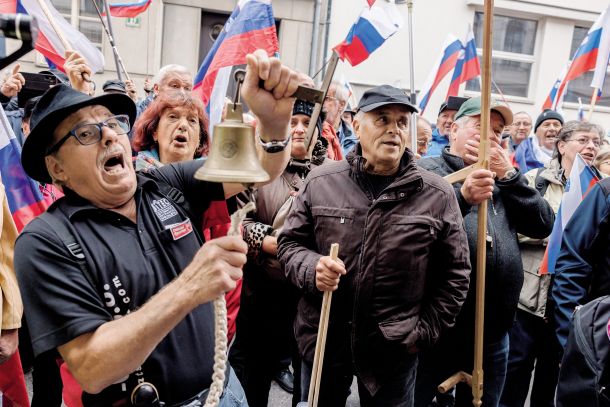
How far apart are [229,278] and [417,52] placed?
10.0m

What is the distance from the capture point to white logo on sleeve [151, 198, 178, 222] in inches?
73.0

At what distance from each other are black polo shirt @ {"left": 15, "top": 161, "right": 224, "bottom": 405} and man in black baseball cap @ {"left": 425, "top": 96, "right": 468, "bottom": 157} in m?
3.08

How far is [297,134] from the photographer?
128 inches

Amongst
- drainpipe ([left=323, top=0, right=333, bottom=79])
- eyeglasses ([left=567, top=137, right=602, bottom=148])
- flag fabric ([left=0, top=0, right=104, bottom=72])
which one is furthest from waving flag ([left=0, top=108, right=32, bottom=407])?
drainpipe ([left=323, top=0, right=333, bottom=79])

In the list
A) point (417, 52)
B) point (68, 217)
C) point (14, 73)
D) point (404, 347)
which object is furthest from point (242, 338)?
point (417, 52)

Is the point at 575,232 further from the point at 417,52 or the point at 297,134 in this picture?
the point at 417,52

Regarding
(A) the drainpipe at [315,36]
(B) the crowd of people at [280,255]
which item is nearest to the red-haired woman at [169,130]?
(B) the crowd of people at [280,255]

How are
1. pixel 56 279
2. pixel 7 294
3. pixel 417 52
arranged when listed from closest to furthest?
pixel 56 279 < pixel 7 294 < pixel 417 52

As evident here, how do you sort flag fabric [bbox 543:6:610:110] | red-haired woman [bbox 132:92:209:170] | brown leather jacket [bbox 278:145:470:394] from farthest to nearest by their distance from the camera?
flag fabric [bbox 543:6:610:110], red-haired woman [bbox 132:92:209:170], brown leather jacket [bbox 278:145:470:394]

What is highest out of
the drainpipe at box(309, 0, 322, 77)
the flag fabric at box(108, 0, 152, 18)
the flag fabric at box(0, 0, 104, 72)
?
the drainpipe at box(309, 0, 322, 77)

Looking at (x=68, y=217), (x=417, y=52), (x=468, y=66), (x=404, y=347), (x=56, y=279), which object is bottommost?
(x=404, y=347)

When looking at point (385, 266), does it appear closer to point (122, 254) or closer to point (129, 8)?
point (122, 254)

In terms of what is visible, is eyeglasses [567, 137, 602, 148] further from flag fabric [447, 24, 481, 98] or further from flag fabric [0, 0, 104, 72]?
flag fabric [0, 0, 104, 72]

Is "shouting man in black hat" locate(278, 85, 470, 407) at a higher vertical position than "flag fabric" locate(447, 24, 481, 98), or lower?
lower
